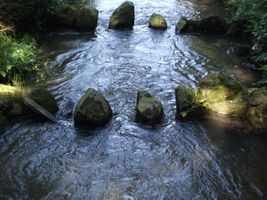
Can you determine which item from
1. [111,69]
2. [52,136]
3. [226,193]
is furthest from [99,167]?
[111,69]

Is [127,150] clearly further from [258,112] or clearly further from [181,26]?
[181,26]

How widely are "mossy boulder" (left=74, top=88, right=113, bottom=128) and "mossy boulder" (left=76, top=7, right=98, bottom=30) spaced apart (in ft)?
19.9

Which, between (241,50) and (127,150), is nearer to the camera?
(127,150)

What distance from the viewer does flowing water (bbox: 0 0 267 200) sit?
670 centimetres

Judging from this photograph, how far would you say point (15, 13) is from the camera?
11.8m

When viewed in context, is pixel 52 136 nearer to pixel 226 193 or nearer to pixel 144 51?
pixel 226 193

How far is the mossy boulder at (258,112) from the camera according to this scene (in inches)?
330

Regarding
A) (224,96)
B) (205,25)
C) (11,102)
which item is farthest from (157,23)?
(11,102)

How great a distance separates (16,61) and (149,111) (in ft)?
12.2

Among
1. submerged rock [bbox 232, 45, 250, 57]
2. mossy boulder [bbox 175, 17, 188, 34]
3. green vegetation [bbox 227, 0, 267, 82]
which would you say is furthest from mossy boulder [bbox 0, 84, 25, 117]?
mossy boulder [bbox 175, 17, 188, 34]

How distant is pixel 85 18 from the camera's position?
13953 mm

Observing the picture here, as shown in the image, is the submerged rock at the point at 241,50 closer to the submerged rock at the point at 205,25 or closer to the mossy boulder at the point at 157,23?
the submerged rock at the point at 205,25

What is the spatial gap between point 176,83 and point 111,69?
193 centimetres

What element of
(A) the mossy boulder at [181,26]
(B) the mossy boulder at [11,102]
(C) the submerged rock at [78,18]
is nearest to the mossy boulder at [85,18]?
(C) the submerged rock at [78,18]
